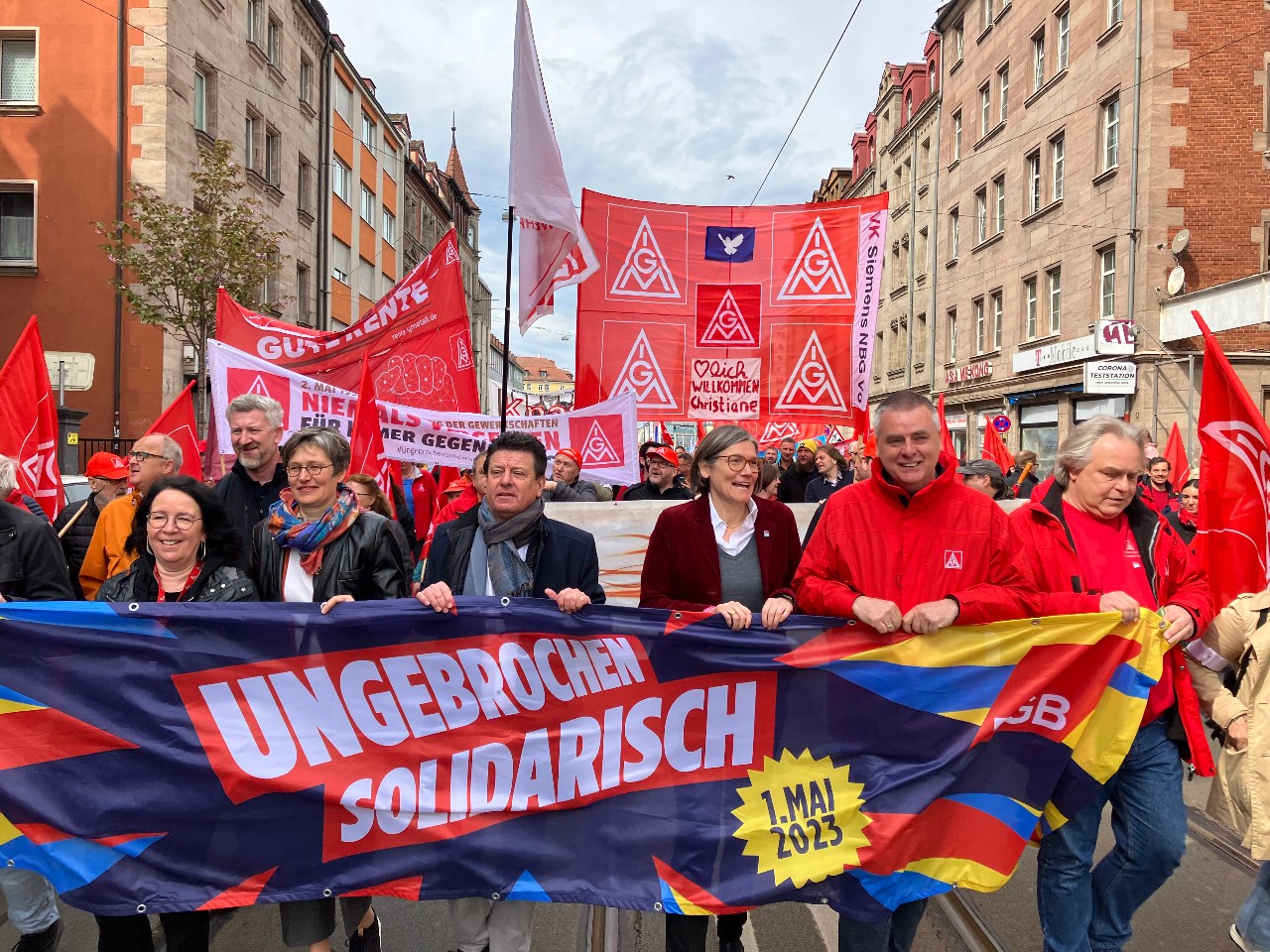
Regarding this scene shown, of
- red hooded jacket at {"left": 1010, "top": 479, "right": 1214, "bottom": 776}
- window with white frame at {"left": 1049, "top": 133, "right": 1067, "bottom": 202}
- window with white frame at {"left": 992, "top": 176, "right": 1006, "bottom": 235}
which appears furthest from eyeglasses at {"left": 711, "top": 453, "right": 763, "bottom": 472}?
window with white frame at {"left": 992, "top": 176, "right": 1006, "bottom": 235}

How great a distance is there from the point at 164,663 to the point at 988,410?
27.7m

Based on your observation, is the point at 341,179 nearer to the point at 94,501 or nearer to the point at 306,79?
the point at 306,79

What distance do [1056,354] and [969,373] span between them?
6271 mm

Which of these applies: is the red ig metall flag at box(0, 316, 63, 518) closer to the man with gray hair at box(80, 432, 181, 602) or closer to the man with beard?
the man with gray hair at box(80, 432, 181, 602)

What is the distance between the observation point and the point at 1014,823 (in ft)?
10.1

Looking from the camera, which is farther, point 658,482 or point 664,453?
point 664,453

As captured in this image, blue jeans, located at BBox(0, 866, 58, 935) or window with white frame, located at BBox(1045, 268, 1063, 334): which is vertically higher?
window with white frame, located at BBox(1045, 268, 1063, 334)

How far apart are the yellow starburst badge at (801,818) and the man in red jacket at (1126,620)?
0.72 m

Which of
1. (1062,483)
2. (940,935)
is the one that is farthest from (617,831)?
(1062,483)

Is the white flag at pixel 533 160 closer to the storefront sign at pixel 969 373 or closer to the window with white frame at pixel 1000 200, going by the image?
the storefront sign at pixel 969 373

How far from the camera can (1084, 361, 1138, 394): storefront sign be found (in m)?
19.4

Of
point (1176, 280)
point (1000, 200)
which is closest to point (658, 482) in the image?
point (1176, 280)

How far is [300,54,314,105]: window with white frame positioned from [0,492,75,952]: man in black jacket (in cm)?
2639

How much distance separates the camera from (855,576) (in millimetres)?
3109
